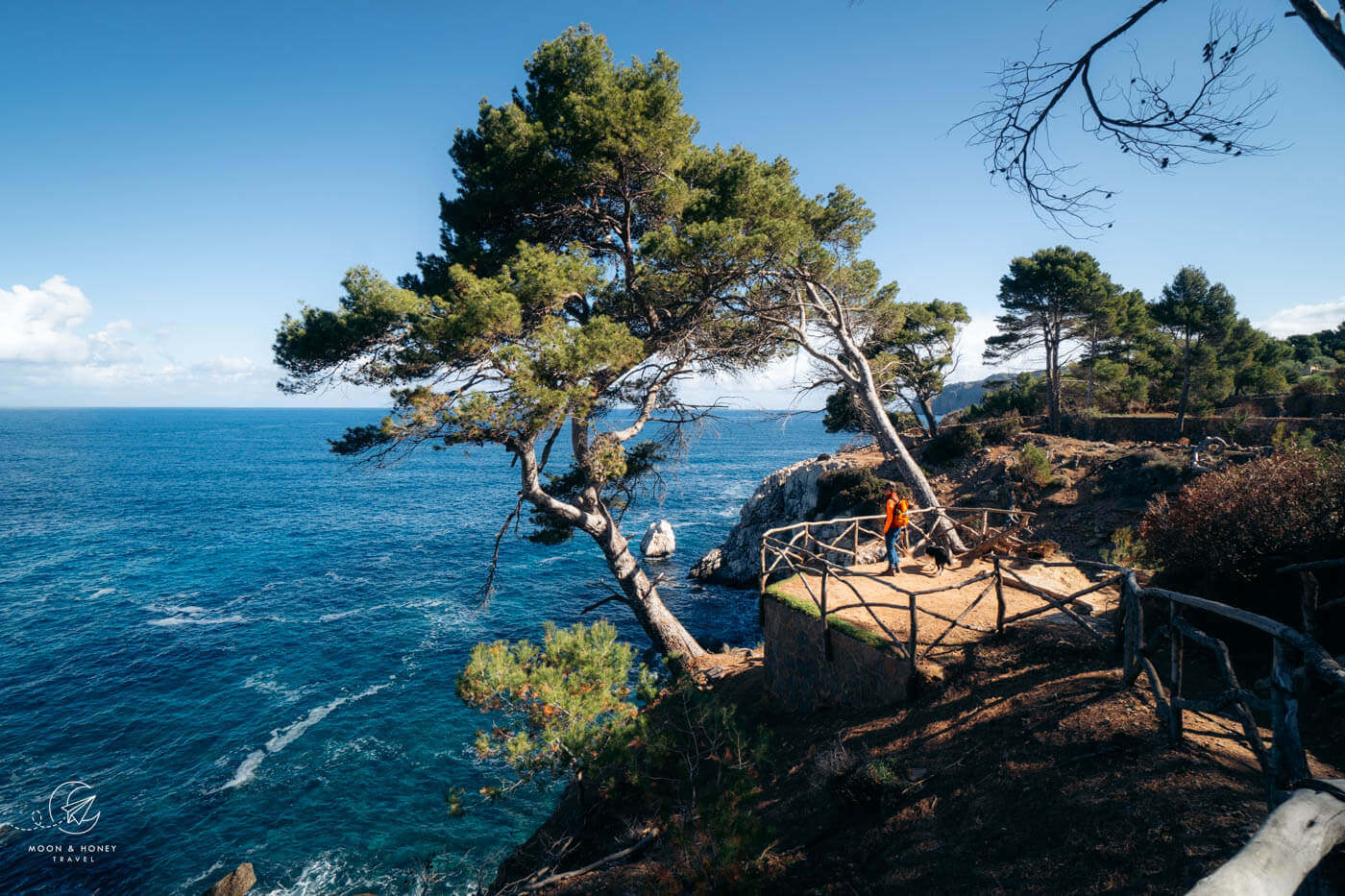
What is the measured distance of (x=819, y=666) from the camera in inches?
399

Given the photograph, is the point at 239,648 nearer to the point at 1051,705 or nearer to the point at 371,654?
the point at 371,654

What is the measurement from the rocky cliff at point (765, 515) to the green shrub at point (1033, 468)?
807 centimetres

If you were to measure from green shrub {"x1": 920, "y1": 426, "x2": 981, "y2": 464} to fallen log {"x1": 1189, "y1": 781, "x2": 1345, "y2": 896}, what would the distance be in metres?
31.7

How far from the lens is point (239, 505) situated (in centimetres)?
5409

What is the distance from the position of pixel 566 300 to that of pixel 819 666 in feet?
32.3

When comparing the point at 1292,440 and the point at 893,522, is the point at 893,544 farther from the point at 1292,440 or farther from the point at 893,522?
the point at 1292,440

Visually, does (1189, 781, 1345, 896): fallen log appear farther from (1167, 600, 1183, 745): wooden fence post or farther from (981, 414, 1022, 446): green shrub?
(981, 414, 1022, 446): green shrub

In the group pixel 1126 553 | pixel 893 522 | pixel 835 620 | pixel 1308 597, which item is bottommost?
pixel 1126 553

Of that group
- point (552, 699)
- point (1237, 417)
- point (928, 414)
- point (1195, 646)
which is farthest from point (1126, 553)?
point (928, 414)

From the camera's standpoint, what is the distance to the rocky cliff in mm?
31047

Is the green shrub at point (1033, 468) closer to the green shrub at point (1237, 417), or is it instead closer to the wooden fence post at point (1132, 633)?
the green shrub at point (1237, 417)

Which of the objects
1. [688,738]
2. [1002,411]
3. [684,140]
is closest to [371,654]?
[688,738]

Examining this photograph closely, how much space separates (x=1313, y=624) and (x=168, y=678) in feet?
103

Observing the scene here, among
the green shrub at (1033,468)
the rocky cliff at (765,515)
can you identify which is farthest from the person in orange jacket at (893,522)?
the rocky cliff at (765,515)
